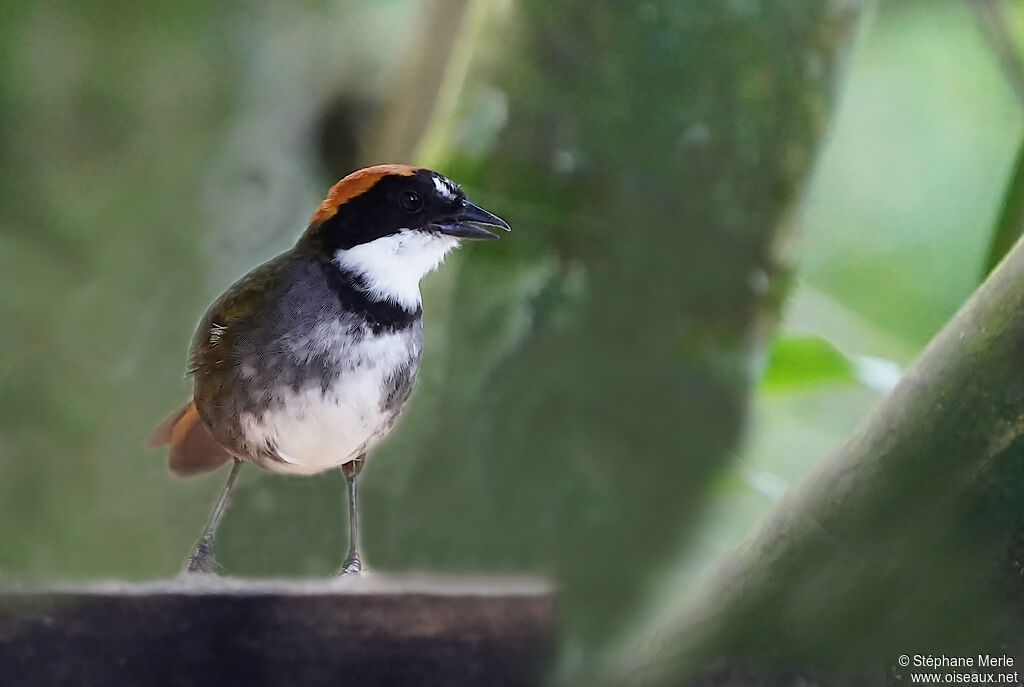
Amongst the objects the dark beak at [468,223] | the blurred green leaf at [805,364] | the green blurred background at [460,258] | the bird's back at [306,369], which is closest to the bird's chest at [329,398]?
the bird's back at [306,369]

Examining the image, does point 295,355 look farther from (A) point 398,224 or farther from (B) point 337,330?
(A) point 398,224

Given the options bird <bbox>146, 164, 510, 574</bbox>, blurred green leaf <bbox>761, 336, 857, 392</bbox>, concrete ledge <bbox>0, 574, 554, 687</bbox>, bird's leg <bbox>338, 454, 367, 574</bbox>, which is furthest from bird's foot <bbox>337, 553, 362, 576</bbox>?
blurred green leaf <bbox>761, 336, 857, 392</bbox>

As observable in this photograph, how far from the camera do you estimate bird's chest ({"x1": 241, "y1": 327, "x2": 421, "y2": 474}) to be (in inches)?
34.1

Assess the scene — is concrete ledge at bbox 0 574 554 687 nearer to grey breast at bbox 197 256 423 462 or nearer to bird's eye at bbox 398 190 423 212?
grey breast at bbox 197 256 423 462

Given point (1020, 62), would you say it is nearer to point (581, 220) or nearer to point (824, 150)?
point (824, 150)

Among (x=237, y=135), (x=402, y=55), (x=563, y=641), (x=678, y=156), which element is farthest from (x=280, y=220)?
(x=563, y=641)

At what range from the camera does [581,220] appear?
115 centimetres

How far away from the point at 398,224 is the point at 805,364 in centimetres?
55

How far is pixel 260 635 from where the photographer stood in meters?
0.72

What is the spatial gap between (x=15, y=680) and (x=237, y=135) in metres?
0.70

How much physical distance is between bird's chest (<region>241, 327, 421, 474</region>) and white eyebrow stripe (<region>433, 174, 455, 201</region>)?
131 mm

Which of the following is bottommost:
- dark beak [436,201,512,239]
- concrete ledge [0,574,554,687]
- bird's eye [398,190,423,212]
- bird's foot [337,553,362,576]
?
concrete ledge [0,574,554,687]

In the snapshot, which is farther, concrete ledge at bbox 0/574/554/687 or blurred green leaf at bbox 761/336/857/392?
blurred green leaf at bbox 761/336/857/392

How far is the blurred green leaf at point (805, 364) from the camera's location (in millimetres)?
1176
